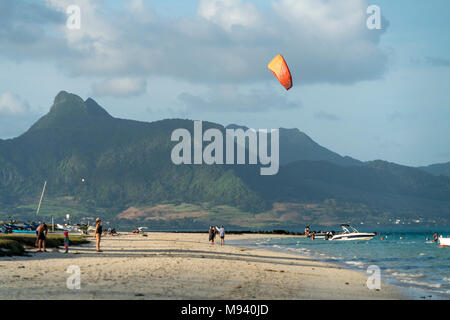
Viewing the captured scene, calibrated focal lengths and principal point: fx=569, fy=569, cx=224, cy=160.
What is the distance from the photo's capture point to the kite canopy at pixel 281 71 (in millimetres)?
35688

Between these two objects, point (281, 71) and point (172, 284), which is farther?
point (281, 71)

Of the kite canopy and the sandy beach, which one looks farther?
the kite canopy

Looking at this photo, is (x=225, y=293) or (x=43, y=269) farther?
(x=43, y=269)

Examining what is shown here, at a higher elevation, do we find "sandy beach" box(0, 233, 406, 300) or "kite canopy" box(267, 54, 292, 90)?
"kite canopy" box(267, 54, 292, 90)

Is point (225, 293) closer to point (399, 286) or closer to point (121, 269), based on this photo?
point (121, 269)

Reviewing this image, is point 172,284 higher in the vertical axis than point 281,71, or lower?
lower

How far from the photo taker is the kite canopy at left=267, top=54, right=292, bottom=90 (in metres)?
35.7

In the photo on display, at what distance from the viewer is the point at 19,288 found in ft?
57.5

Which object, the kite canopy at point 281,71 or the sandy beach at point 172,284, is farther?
the kite canopy at point 281,71

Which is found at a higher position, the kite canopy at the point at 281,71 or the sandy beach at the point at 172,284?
the kite canopy at the point at 281,71

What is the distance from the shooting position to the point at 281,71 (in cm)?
3609

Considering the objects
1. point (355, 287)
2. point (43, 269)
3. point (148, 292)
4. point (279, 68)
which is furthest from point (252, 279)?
point (279, 68)
